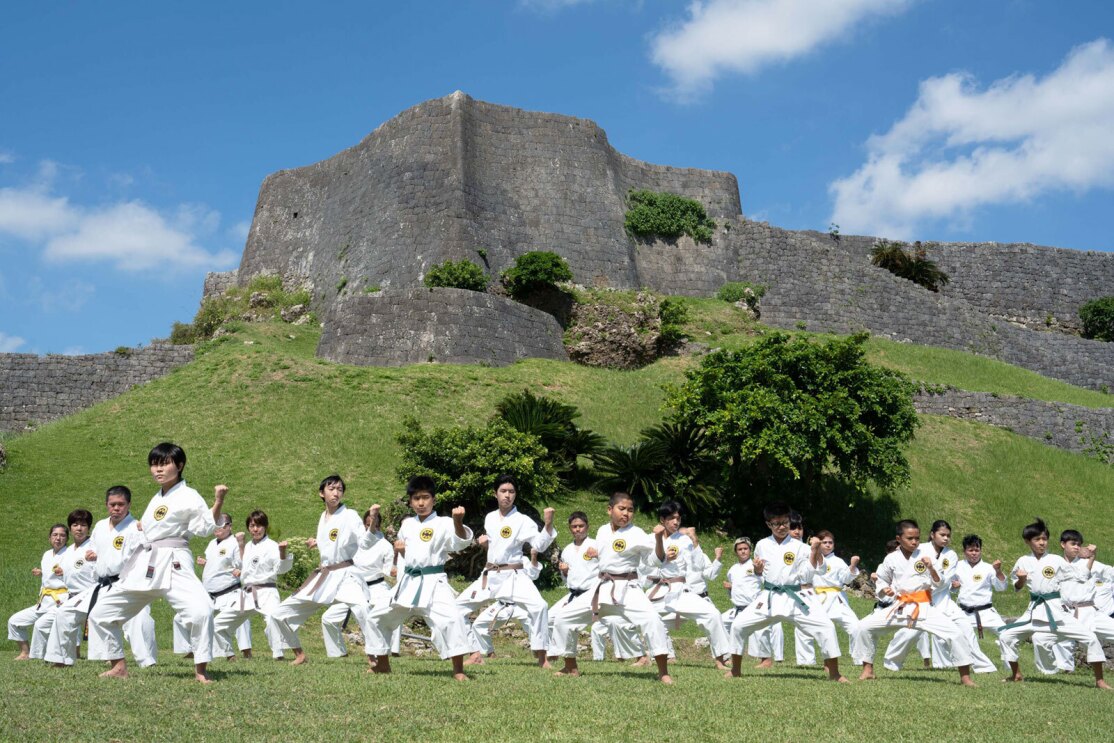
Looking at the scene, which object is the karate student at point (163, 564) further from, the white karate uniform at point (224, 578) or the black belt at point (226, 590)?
the black belt at point (226, 590)

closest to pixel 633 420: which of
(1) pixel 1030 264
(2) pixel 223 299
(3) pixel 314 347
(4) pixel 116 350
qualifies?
(3) pixel 314 347

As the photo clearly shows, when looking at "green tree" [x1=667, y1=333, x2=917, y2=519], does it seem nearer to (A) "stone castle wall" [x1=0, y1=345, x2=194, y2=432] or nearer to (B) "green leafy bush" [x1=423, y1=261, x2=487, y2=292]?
(B) "green leafy bush" [x1=423, y1=261, x2=487, y2=292]

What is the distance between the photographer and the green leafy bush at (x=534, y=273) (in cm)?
3756

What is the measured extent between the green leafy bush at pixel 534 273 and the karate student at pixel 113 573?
27393mm

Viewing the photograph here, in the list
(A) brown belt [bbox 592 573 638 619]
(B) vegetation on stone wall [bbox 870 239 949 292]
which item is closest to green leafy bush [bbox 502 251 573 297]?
(B) vegetation on stone wall [bbox 870 239 949 292]

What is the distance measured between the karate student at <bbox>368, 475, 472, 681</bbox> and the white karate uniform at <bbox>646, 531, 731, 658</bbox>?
2382 millimetres

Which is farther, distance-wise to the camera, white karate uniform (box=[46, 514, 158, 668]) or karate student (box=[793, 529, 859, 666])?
karate student (box=[793, 529, 859, 666])

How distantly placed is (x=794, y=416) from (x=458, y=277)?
14.0m

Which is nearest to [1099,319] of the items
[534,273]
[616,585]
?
[534,273]

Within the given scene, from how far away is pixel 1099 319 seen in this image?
49375mm

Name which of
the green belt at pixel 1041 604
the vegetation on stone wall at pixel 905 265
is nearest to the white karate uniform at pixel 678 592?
the green belt at pixel 1041 604

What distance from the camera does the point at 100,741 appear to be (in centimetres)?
643

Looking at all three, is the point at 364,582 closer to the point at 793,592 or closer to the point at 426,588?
the point at 426,588

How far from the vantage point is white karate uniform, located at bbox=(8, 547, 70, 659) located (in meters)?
11.8
